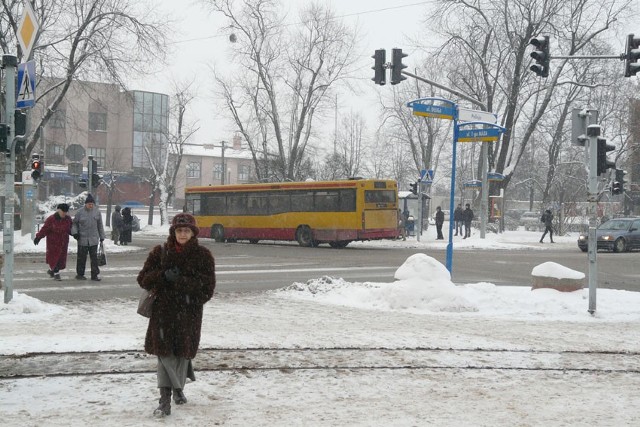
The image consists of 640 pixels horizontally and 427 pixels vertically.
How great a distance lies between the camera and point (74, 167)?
25.6 meters

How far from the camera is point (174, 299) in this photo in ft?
17.7

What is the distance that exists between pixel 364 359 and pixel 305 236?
2191cm

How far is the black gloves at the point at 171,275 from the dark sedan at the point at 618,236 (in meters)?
26.2

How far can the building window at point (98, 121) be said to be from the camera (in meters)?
75.1

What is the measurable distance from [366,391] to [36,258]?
58.3 feet

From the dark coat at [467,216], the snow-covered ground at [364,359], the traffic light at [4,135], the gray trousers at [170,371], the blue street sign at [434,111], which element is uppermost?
the blue street sign at [434,111]

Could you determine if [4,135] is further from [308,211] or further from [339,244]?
[339,244]

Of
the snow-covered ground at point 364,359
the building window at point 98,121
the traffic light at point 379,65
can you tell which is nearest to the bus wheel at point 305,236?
the traffic light at point 379,65

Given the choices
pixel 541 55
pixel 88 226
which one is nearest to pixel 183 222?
pixel 88 226

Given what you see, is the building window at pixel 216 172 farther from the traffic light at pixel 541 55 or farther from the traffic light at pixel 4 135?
the traffic light at pixel 4 135

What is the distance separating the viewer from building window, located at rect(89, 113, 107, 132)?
75062mm

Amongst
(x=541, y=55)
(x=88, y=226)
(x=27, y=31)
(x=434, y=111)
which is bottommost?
(x=88, y=226)

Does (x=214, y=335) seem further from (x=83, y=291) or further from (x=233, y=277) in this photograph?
(x=233, y=277)

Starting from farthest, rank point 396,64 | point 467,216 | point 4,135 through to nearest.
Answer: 1. point 467,216
2. point 396,64
3. point 4,135
